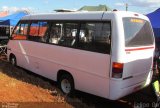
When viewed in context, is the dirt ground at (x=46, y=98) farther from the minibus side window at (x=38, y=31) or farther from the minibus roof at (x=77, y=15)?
the minibus roof at (x=77, y=15)

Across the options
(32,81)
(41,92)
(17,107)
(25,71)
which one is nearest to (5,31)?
(25,71)

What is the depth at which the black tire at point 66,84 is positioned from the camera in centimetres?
806

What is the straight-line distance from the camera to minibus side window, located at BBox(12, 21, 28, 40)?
34.8 feet

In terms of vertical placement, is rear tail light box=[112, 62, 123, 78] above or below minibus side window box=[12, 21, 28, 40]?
below

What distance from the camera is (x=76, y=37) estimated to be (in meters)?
7.71

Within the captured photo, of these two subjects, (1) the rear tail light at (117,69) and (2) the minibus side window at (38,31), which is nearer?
(1) the rear tail light at (117,69)

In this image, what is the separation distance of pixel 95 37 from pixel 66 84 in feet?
6.50

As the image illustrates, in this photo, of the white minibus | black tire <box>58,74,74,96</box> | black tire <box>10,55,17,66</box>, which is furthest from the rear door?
black tire <box>10,55,17,66</box>

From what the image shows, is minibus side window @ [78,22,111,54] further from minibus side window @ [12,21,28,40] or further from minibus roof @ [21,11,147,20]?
minibus side window @ [12,21,28,40]

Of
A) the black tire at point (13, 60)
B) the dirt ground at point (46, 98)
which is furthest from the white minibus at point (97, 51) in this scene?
the black tire at point (13, 60)

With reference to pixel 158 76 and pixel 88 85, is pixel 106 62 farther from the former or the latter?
pixel 158 76

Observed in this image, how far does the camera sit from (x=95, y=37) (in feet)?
23.4

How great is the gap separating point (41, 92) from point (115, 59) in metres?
2.43

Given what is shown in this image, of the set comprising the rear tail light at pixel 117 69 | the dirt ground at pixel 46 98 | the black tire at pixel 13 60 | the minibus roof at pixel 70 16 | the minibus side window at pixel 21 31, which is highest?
the minibus roof at pixel 70 16
